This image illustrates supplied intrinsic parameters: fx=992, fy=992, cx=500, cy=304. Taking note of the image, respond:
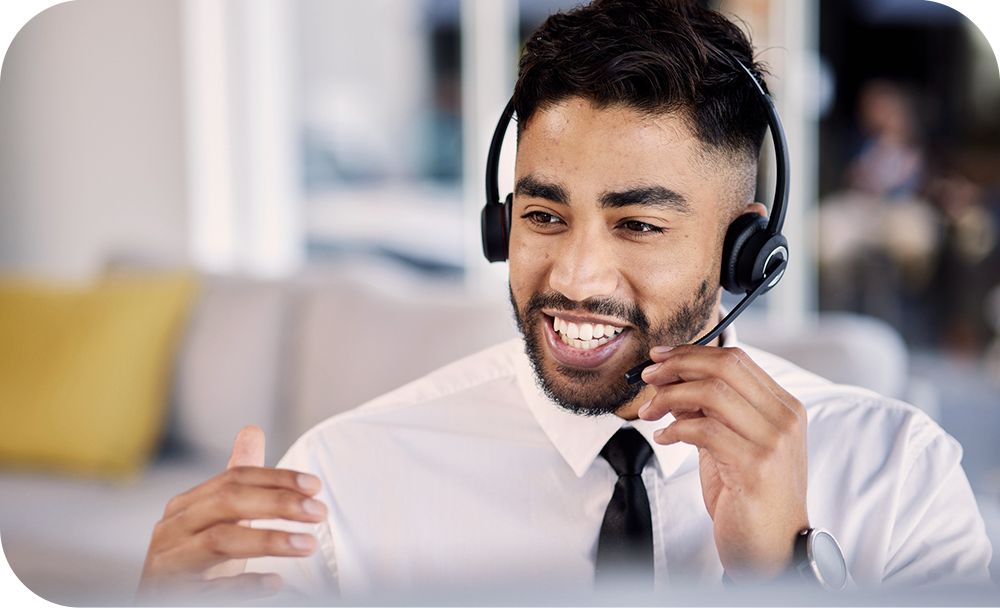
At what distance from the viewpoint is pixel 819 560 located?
29.7 inches

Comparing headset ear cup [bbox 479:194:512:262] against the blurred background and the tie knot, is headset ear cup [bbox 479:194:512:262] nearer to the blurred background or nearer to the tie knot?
the blurred background

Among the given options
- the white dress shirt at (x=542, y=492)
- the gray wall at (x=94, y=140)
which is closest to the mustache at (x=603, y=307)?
the white dress shirt at (x=542, y=492)

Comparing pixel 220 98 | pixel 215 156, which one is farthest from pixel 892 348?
pixel 215 156

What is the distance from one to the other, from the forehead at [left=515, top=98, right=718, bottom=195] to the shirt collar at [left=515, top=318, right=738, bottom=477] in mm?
165

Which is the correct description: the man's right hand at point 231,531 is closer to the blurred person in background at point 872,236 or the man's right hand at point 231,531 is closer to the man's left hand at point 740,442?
the man's left hand at point 740,442

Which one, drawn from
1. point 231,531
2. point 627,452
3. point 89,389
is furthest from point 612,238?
point 89,389

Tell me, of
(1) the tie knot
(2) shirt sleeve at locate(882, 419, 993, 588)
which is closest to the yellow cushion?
(1) the tie knot

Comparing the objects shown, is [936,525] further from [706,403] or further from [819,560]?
[706,403]

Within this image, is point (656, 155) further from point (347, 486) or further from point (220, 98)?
point (220, 98)

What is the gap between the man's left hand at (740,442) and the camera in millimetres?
698

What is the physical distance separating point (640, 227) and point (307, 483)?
0.31 meters

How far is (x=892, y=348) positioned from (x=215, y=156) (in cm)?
162

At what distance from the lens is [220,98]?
2.00 metres

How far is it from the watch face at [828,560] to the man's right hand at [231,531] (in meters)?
0.37
